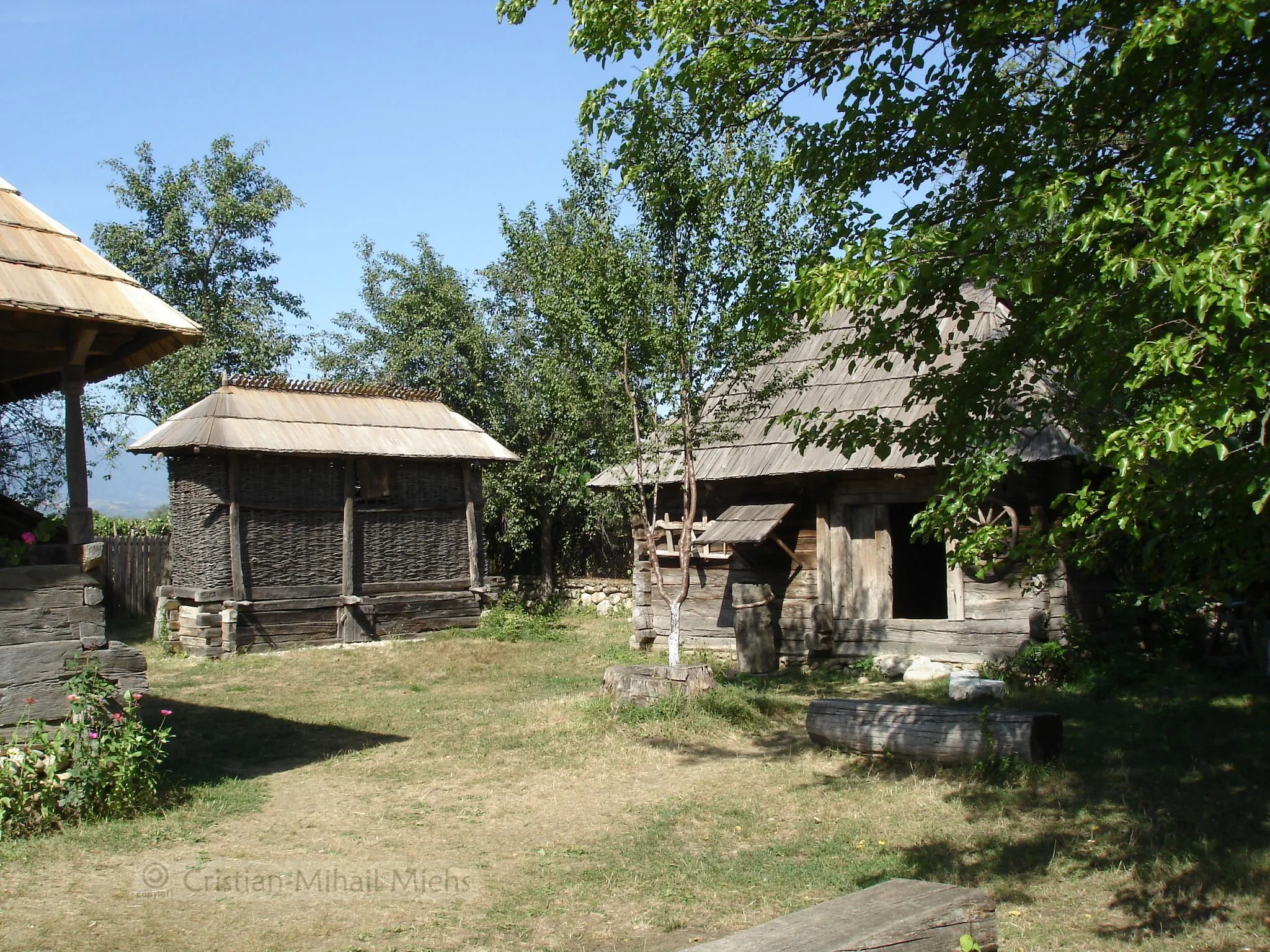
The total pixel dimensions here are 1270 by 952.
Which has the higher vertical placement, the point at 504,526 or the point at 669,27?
the point at 669,27

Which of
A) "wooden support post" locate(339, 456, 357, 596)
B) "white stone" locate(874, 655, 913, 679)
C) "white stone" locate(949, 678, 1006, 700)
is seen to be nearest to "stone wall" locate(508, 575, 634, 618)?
"wooden support post" locate(339, 456, 357, 596)

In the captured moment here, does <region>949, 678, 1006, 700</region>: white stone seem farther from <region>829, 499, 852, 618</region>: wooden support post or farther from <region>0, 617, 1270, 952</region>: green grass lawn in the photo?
<region>829, 499, 852, 618</region>: wooden support post

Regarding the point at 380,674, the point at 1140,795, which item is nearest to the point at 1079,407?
the point at 1140,795

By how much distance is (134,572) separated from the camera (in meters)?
22.3

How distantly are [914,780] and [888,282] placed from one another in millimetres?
4785

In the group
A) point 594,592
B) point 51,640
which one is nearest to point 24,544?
point 51,640

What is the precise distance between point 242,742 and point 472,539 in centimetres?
994

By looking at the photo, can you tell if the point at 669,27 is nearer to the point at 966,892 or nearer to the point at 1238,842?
the point at 966,892

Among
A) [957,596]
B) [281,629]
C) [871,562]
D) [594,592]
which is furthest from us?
[594,592]

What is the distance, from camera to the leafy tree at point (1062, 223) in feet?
14.6

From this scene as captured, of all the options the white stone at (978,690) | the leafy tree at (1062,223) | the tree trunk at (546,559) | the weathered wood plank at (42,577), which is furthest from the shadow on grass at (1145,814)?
the tree trunk at (546,559)

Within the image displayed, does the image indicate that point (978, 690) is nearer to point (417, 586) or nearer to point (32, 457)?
point (417, 586)

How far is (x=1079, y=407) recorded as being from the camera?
19.5ft

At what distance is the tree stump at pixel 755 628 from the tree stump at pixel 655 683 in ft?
10.7
